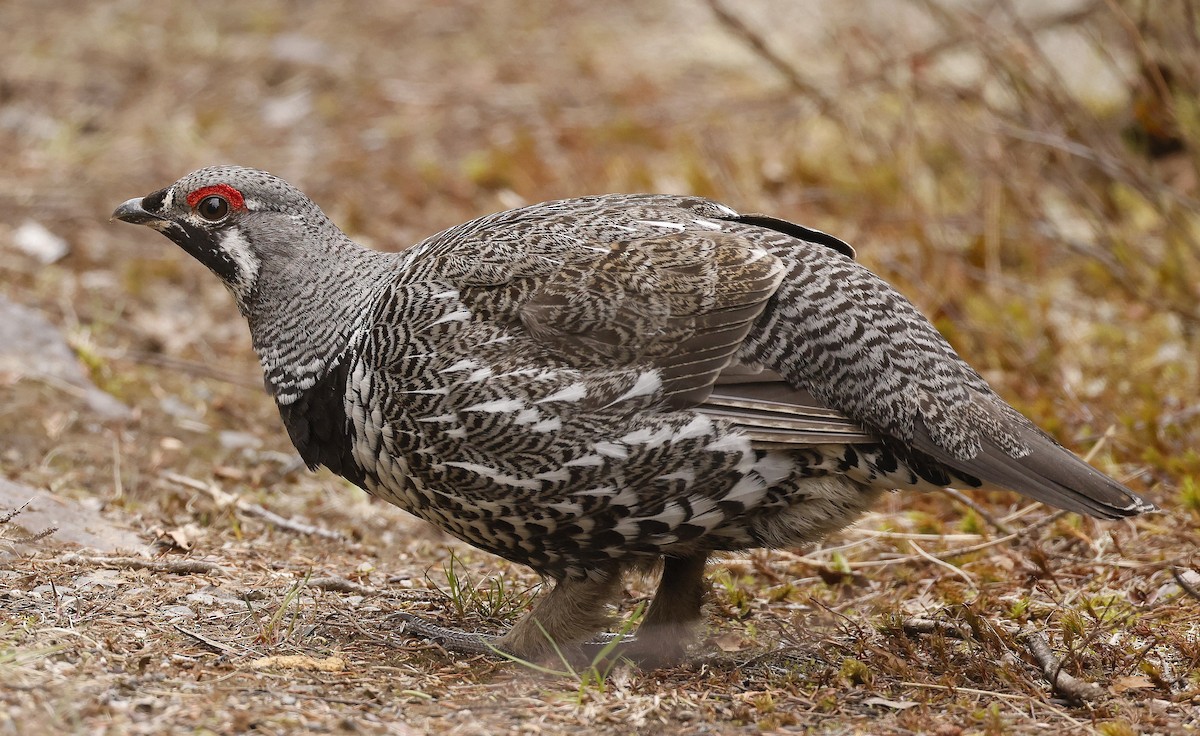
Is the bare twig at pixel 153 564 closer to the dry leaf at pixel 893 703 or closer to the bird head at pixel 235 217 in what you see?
the bird head at pixel 235 217

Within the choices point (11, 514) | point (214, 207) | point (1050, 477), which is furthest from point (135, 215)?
point (1050, 477)

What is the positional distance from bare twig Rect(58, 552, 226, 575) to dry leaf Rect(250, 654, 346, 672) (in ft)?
2.94

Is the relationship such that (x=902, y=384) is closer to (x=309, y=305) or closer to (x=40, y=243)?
(x=309, y=305)

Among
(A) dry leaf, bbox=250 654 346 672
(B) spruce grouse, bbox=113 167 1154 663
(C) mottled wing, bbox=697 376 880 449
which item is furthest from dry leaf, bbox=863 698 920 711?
(A) dry leaf, bbox=250 654 346 672

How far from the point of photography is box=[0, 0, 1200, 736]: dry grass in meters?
3.92

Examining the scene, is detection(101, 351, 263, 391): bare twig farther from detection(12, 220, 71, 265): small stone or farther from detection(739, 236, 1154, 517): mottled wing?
detection(739, 236, 1154, 517): mottled wing

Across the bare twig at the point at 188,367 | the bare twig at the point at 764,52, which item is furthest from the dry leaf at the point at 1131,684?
the bare twig at the point at 188,367

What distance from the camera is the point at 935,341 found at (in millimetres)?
4223

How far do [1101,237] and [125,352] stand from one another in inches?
218

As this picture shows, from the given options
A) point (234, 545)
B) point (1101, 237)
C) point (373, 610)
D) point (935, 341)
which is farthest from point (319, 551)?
point (1101, 237)

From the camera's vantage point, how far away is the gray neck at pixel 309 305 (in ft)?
14.7

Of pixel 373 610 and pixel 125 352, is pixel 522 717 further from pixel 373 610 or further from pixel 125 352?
pixel 125 352

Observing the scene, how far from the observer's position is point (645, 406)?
402cm

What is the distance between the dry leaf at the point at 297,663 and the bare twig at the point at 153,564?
35.2 inches
